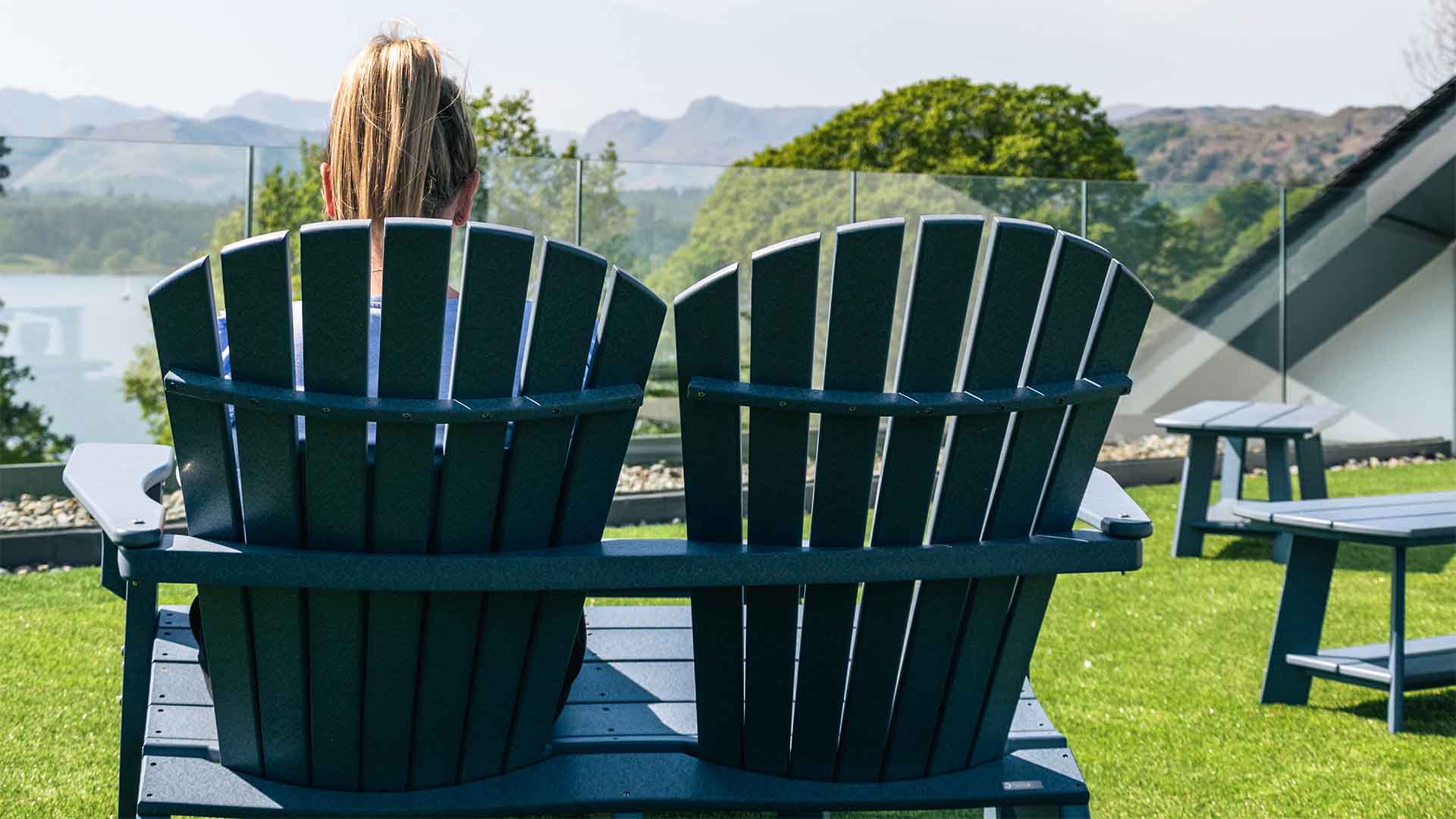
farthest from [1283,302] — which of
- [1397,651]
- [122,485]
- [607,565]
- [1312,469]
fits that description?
[122,485]

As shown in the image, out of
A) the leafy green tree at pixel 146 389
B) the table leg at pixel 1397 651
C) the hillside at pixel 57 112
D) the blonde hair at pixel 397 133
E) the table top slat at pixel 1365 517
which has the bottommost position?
the leafy green tree at pixel 146 389

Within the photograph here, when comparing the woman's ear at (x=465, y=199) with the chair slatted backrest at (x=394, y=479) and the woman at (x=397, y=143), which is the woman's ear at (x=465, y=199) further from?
the chair slatted backrest at (x=394, y=479)

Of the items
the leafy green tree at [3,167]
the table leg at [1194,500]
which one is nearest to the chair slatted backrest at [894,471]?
the table leg at [1194,500]

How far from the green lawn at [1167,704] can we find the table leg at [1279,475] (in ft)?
0.89

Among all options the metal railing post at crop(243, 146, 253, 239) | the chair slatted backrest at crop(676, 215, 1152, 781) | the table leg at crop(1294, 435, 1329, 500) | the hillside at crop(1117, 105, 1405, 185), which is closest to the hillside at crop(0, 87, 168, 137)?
the hillside at crop(1117, 105, 1405, 185)

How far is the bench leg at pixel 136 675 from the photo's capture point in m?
2.06

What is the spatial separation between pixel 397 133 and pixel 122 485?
70 cm

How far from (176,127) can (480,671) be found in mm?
136582

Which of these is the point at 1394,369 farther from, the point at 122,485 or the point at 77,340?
the point at 122,485

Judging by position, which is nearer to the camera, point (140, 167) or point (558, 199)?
point (140, 167)

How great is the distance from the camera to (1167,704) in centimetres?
412

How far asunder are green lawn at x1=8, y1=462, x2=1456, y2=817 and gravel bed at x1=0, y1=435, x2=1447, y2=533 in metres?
1.30

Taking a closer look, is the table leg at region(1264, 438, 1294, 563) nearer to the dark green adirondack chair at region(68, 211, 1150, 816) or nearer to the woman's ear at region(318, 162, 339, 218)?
the dark green adirondack chair at region(68, 211, 1150, 816)

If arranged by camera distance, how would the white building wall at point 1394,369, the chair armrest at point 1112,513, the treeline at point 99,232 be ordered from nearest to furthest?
the chair armrest at point 1112,513, the treeline at point 99,232, the white building wall at point 1394,369
